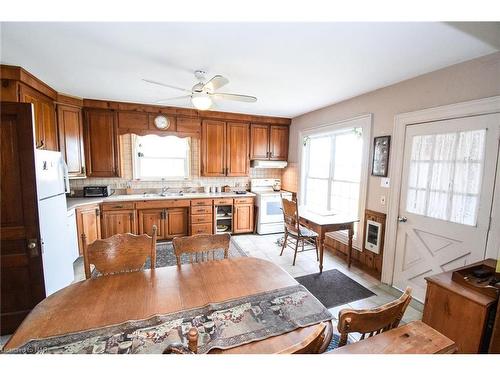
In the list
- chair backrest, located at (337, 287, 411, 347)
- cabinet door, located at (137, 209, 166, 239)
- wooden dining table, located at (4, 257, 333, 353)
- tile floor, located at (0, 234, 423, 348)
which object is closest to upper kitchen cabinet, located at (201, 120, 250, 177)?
cabinet door, located at (137, 209, 166, 239)

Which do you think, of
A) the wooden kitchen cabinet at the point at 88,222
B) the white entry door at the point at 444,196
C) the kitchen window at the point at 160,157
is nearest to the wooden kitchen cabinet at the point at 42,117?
the wooden kitchen cabinet at the point at 88,222

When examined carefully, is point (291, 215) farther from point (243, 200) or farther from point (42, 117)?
point (42, 117)

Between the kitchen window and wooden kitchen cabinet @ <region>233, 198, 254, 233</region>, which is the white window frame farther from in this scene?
the kitchen window

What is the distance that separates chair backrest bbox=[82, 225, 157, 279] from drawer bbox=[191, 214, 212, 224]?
2474 mm

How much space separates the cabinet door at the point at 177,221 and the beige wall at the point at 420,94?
300 centimetres

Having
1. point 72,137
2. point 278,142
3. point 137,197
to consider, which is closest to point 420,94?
point 278,142

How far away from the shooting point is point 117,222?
145 inches

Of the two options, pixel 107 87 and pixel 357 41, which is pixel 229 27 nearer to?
pixel 357 41

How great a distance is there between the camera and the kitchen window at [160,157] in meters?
4.16

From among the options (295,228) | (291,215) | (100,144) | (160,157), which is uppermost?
(100,144)

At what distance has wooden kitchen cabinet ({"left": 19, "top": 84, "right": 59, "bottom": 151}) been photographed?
2542 millimetres

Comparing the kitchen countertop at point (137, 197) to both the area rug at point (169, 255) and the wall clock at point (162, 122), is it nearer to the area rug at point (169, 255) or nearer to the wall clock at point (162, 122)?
the area rug at point (169, 255)

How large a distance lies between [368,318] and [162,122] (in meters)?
4.12

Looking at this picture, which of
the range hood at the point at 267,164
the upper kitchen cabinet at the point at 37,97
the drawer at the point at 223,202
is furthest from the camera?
the range hood at the point at 267,164
